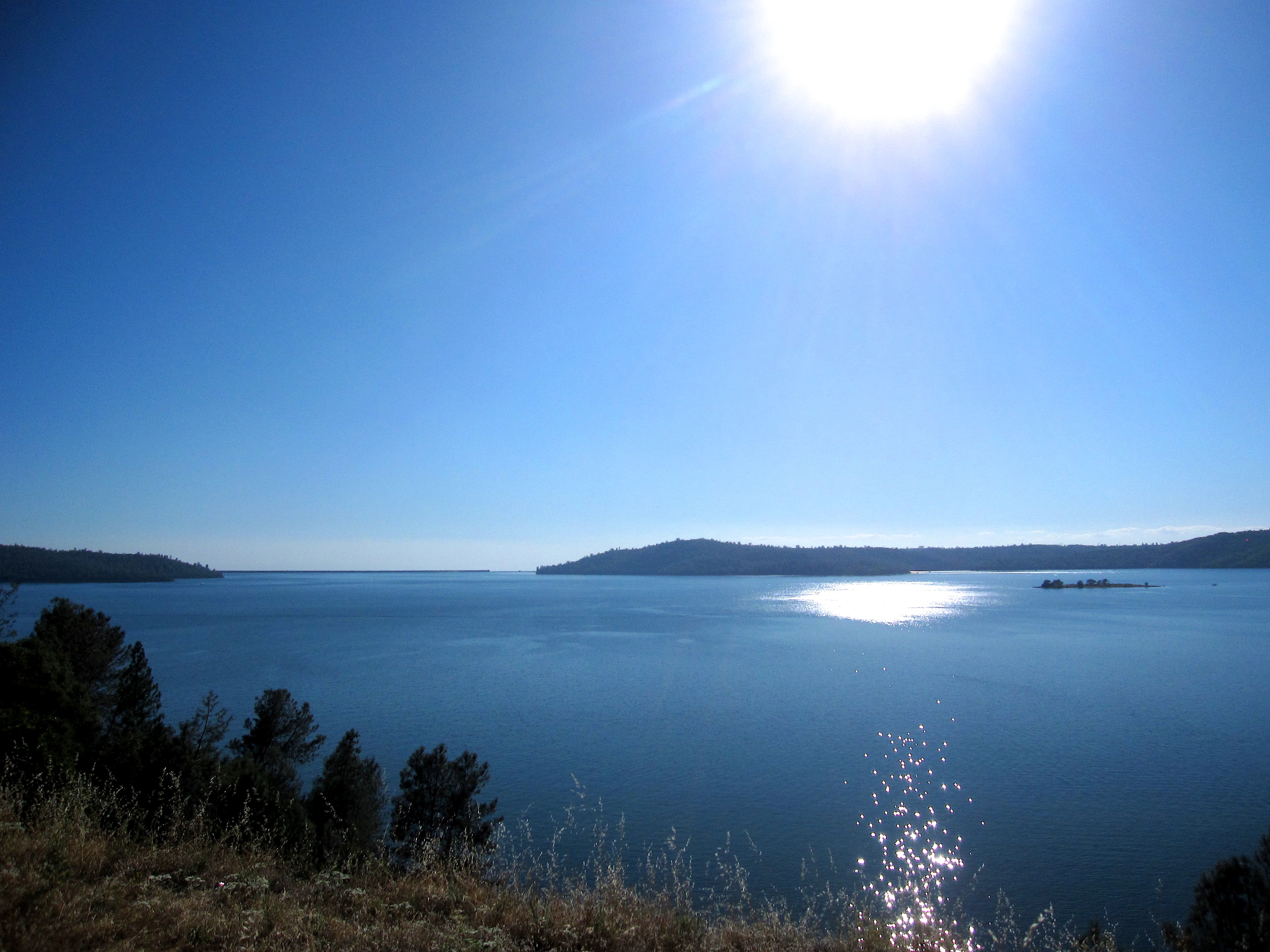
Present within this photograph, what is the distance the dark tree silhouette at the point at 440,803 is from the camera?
12836 millimetres

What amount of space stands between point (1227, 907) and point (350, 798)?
1416 centimetres

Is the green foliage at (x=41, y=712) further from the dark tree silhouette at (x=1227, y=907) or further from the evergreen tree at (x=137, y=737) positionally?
the dark tree silhouette at (x=1227, y=907)

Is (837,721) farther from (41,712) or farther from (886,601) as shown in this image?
(886,601)

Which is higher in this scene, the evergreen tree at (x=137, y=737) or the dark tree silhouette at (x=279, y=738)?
the evergreen tree at (x=137, y=737)

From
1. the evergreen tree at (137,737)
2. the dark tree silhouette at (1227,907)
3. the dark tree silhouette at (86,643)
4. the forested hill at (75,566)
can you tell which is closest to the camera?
the dark tree silhouette at (1227,907)

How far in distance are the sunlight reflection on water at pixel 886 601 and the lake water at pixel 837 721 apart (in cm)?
661

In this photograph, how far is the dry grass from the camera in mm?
4125

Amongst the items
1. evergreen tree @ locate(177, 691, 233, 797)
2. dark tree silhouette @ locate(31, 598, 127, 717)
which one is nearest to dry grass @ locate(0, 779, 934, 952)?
evergreen tree @ locate(177, 691, 233, 797)

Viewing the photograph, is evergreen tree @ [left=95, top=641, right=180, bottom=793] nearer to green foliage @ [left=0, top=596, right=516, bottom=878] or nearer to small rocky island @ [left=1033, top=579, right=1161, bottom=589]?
green foliage @ [left=0, top=596, right=516, bottom=878]

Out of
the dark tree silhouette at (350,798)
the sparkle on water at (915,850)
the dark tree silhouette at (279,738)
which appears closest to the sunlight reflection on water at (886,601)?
the sparkle on water at (915,850)

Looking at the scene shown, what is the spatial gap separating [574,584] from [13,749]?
565ft

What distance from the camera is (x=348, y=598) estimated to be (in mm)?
118188

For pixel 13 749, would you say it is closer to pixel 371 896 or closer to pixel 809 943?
pixel 371 896

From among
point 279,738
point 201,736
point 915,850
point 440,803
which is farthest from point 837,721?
point 201,736
